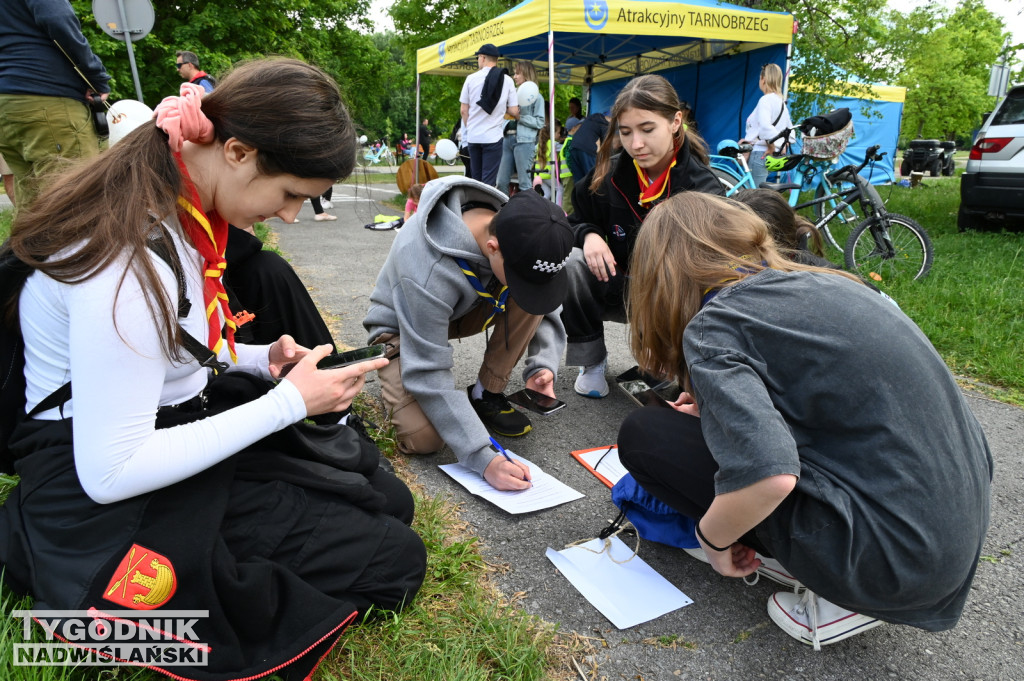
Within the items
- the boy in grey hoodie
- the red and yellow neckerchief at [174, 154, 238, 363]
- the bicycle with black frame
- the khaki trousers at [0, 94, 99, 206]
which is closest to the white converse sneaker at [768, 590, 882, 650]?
the boy in grey hoodie

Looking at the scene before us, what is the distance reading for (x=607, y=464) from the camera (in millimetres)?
2486

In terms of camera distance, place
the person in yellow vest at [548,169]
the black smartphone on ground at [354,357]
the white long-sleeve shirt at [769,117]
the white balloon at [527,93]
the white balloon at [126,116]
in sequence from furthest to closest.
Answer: the person in yellow vest at [548,169], the white balloon at [527,93], the white long-sleeve shirt at [769,117], the white balloon at [126,116], the black smartphone on ground at [354,357]

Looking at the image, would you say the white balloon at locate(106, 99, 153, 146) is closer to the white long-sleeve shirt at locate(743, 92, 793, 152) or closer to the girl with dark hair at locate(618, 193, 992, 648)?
the girl with dark hair at locate(618, 193, 992, 648)

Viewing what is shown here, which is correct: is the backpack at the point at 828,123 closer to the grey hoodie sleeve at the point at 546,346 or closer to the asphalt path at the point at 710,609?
the asphalt path at the point at 710,609

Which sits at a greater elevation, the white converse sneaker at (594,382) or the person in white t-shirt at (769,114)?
the person in white t-shirt at (769,114)

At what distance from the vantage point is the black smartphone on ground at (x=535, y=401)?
294 cm

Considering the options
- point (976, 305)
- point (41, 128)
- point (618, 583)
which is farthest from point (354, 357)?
point (976, 305)

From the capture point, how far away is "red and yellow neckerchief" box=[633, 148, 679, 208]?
3.01 metres

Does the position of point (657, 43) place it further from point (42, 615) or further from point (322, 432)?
point (42, 615)

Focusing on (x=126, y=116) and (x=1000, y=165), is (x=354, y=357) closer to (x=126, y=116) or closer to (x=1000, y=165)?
(x=126, y=116)

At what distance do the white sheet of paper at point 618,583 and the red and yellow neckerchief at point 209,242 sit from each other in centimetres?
113

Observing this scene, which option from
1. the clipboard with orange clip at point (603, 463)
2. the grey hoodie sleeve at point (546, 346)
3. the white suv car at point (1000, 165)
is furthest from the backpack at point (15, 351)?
the white suv car at point (1000, 165)

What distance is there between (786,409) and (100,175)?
1480 millimetres

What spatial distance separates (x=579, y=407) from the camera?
305cm
